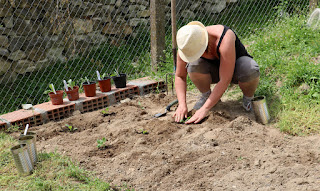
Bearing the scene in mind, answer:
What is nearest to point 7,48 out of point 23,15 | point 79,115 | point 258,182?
point 23,15

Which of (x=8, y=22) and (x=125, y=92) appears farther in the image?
(x=8, y=22)

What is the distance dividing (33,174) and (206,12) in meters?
5.49

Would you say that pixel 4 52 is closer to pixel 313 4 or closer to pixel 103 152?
pixel 103 152

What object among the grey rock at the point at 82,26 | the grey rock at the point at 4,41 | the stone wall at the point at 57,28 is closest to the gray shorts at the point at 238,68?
the stone wall at the point at 57,28

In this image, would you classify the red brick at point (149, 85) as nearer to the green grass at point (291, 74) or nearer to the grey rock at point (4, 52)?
the green grass at point (291, 74)

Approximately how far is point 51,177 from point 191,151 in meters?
1.17

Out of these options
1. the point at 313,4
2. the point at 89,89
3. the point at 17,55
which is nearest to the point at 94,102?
the point at 89,89

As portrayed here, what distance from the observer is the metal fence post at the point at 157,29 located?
15.9ft

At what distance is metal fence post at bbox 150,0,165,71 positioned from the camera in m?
4.85

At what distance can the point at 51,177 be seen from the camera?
260 centimetres

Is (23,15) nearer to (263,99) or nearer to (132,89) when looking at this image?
(132,89)

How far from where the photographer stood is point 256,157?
105 inches

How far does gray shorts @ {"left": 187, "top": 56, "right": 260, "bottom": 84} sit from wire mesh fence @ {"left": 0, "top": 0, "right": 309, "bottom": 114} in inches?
63.3

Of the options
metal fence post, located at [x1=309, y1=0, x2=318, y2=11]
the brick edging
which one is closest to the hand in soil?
the brick edging
